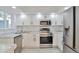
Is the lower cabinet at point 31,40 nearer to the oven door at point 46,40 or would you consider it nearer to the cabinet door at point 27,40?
the cabinet door at point 27,40

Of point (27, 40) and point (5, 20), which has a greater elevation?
point (5, 20)

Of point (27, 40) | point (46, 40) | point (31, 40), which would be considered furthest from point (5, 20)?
point (46, 40)

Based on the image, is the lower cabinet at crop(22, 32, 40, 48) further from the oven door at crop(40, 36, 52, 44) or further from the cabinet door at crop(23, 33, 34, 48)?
the oven door at crop(40, 36, 52, 44)

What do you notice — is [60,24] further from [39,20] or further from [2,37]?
[2,37]

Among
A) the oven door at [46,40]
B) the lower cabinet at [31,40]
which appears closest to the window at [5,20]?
the lower cabinet at [31,40]

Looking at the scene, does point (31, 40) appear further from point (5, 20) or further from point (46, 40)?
point (5, 20)

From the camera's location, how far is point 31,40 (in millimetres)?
2289

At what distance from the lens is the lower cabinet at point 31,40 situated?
6.73ft

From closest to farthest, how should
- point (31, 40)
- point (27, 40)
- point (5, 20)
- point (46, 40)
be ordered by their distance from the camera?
1. point (5, 20)
2. point (27, 40)
3. point (31, 40)
4. point (46, 40)

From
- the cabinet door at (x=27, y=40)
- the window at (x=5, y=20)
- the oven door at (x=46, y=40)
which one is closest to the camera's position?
the window at (x=5, y=20)

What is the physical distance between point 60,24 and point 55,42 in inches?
17.7

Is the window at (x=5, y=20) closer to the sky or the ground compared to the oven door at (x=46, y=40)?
closer to the sky
